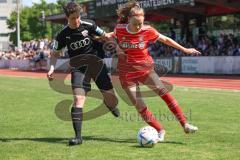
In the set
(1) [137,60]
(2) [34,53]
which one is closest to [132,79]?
(1) [137,60]

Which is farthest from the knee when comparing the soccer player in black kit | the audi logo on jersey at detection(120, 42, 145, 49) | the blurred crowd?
the blurred crowd

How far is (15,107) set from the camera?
1289cm

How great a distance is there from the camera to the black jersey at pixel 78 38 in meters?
8.00

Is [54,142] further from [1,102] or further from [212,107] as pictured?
[1,102]

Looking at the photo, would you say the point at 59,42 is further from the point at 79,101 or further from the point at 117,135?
the point at 117,135

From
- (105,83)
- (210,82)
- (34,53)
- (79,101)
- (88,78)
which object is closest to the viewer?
(79,101)

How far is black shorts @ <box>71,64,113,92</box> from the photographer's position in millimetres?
8047

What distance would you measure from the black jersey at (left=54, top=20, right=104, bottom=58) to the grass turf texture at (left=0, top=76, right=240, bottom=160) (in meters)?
1.36

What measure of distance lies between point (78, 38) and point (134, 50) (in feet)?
3.09

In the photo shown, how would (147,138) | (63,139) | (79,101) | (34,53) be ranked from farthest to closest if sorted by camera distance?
(34,53) < (63,139) < (79,101) < (147,138)

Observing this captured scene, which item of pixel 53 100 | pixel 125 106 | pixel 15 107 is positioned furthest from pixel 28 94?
pixel 125 106

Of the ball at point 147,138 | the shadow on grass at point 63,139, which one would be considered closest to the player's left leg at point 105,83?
the shadow on grass at point 63,139

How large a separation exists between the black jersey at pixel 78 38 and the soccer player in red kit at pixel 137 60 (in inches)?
18.3

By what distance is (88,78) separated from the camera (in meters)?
8.34
